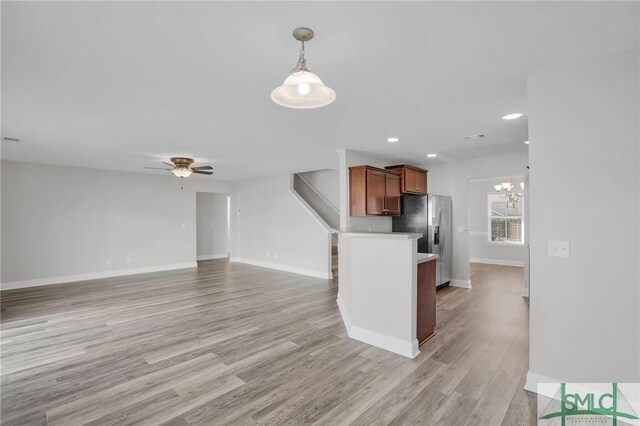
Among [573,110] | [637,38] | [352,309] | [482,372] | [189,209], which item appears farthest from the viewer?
[189,209]

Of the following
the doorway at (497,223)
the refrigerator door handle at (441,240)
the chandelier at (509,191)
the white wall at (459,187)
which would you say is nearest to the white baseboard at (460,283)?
the white wall at (459,187)

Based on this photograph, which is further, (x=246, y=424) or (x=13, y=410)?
(x=13, y=410)

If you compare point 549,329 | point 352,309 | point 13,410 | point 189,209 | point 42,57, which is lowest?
point 13,410

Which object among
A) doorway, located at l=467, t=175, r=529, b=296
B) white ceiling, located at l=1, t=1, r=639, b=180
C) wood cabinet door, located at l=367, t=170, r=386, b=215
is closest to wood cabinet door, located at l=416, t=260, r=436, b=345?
wood cabinet door, located at l=367, t=170, r=386, b=215

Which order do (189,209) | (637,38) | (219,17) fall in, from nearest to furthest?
(219,17)
(637,38)
(189,209)

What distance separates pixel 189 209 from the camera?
27.5ft

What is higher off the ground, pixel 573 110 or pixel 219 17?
pixel 219 17

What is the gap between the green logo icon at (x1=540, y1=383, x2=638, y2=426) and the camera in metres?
1.96

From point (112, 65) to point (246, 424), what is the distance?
2.67m

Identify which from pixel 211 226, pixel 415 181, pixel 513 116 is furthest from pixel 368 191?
pixel 211 226

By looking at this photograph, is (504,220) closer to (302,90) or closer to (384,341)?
(384,341)

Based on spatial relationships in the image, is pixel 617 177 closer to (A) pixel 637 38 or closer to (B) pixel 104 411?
Result: (A) pixel 637 38

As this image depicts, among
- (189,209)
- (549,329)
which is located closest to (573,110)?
(549,329)

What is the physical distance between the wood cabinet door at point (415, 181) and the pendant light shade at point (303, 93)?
406 centimetres
